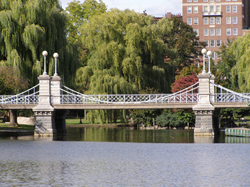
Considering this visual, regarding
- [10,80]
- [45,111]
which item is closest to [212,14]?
[10,80]

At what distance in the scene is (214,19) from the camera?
119m

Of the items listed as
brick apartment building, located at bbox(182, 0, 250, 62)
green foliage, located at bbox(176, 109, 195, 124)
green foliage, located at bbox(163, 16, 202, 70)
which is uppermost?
brick apartment building, located at bbox(182, 0, 250, 62)

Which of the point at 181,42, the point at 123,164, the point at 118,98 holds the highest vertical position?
the point at 181,42

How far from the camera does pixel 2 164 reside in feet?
83.9

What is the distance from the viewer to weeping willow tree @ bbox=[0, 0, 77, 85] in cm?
4778

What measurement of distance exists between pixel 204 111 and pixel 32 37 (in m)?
16.3

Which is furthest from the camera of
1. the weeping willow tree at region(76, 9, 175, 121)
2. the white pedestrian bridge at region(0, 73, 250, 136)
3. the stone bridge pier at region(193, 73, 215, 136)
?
the weeping willow tree at region(76, 9, 175, 121)

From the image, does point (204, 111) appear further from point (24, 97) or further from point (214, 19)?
point (214, 19)

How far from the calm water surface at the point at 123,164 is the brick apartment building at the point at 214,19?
274 feet

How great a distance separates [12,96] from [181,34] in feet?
113

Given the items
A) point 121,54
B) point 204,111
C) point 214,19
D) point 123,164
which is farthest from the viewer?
point 214,19

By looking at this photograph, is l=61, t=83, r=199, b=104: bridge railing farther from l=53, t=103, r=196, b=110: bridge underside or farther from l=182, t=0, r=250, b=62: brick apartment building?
l=182, t=0, r=250, b=62: brick apartment building

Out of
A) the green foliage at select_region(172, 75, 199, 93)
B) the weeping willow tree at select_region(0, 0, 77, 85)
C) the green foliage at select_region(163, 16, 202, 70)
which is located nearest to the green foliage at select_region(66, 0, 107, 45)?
the green foliage at select_region(163, 16, 202, 70)

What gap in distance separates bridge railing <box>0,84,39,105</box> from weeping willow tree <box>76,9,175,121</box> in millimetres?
8010
